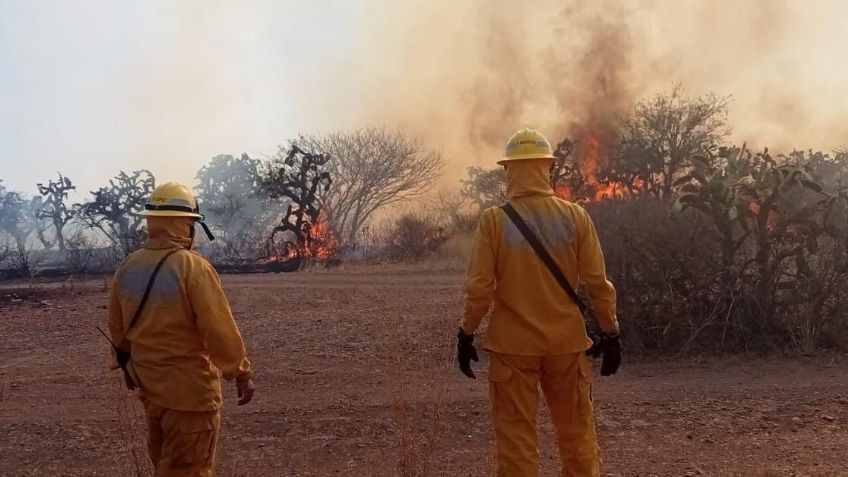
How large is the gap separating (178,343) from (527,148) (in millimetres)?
2049

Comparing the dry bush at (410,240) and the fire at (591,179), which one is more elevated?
the fire at (591,179)

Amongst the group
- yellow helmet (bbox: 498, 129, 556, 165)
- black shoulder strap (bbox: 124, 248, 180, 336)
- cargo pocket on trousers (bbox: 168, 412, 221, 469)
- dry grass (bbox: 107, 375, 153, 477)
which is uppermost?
yellow helmet (bbox: 498, 129, 556, 165)

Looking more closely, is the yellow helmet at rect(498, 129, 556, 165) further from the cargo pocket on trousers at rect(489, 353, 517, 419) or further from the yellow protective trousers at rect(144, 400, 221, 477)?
the yellow protective trousers at rect(144, 400, 221, 477)

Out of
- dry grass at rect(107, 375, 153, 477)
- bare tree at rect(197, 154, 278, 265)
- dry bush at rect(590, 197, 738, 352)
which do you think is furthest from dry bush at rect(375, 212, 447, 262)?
dry grass at rect(107, 375, 153, 477)

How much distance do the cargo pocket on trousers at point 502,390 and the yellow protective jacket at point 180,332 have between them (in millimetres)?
1263

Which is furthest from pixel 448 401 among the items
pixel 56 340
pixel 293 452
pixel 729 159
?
pixel 56 340

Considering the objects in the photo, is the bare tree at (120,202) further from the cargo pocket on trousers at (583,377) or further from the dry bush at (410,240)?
the cargo pocket on trousers at (583,377)

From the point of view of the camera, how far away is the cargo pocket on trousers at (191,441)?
3227 mm

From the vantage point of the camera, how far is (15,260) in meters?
23.3

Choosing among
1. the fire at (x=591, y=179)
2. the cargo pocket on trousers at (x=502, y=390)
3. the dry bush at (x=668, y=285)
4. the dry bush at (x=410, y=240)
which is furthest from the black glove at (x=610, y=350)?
the dry bush at (x=410, y=240)

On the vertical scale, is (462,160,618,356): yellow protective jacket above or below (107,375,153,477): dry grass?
above

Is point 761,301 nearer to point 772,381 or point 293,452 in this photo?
point 772,381

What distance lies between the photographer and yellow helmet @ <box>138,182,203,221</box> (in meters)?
3.30

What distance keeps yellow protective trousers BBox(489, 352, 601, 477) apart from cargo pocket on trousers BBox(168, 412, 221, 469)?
4.81 ft
